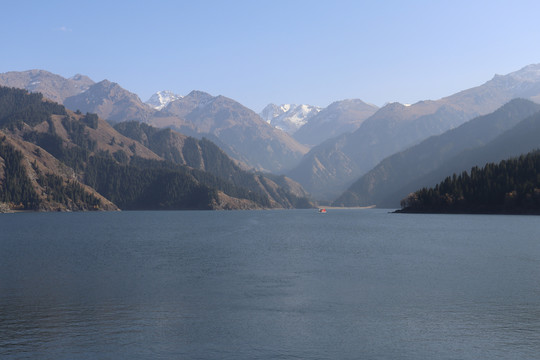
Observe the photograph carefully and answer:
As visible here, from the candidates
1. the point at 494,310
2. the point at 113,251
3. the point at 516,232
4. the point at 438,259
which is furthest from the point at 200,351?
the point at 516,232

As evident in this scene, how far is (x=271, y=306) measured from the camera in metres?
55.9

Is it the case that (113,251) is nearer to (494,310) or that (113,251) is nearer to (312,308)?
A: (312,308)

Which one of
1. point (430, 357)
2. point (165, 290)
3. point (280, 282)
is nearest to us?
point (430, 357)

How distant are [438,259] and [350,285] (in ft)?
117

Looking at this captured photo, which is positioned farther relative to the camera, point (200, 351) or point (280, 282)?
point (280, 282)

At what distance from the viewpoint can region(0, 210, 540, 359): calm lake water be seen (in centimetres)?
4034

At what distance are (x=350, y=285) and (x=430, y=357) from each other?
30.9 meters

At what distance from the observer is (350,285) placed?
6900 cm

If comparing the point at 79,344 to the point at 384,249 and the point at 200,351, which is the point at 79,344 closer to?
the point at 200,351

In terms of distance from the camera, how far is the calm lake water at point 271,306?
4034cm

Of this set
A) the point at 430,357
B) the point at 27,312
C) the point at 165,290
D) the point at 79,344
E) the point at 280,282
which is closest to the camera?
the point at 430,357

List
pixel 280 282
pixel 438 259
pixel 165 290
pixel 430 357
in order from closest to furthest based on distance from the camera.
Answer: pixel 430 357 < pixel 165 290 < pixel 280 282 < pixel 438 259

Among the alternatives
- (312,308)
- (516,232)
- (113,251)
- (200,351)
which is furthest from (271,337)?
(516,232)

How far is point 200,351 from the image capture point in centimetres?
3959
